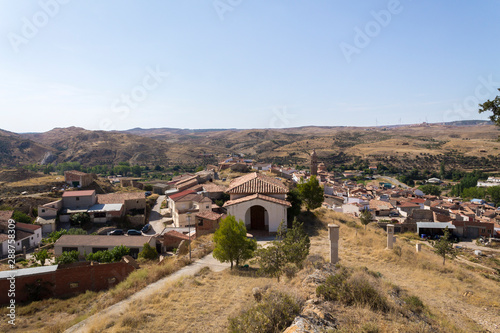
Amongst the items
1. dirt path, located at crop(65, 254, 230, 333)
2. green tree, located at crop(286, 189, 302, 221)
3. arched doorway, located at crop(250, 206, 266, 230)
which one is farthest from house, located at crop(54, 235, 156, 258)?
green tree, located at crop(286, 189, 302, 221)

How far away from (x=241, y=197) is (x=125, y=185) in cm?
4261

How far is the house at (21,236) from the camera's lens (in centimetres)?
2612

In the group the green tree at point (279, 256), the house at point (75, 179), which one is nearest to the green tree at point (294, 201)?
the green tree at point (279, 256)

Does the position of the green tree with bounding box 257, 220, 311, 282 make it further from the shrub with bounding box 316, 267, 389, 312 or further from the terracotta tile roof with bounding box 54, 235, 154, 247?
the terracotta tile roof with bounding box 54, 235, 154, 247

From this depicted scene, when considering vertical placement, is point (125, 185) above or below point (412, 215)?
above

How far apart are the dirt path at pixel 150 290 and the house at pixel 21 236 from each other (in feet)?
69.9

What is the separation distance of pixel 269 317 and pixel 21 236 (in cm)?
3048

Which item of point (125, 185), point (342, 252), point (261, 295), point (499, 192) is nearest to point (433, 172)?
point (499, 192)

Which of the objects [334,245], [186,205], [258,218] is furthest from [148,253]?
[334,245]

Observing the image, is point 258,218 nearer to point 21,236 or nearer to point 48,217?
point 21,236

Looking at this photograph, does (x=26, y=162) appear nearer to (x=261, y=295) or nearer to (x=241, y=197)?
(x=241, y=197)

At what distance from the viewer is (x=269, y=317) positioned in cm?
651

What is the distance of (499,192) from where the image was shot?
62.9 m

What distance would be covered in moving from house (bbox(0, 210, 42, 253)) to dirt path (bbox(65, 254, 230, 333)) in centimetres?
2130
